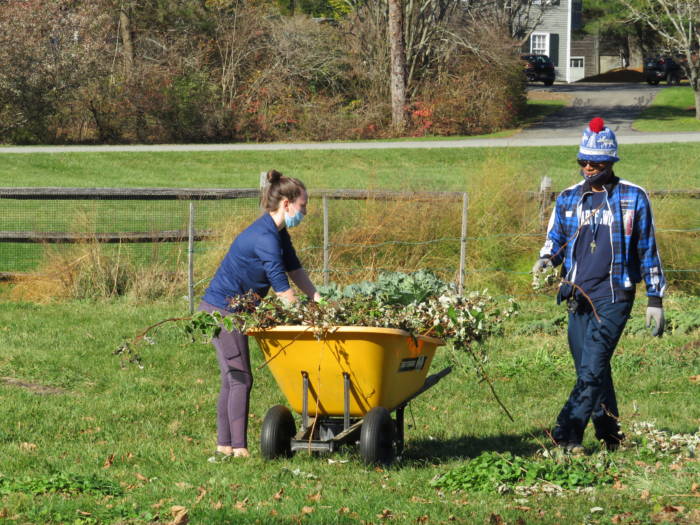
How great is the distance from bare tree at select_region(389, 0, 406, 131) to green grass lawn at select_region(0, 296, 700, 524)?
19.9 meters

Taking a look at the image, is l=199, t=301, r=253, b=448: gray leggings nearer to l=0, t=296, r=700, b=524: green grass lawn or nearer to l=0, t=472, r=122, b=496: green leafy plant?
l=0, t=296, r=700, b=524: green grass lawn

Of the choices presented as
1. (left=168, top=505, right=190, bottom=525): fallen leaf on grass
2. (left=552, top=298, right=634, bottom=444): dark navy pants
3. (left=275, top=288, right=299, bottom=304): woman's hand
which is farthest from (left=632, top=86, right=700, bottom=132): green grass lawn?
(left=168, top=505, right=190, bottom=525): fallen leaf on grass

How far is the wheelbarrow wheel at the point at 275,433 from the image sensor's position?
6.39 metres

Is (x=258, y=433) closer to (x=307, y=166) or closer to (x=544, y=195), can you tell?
(x=544, y=195)

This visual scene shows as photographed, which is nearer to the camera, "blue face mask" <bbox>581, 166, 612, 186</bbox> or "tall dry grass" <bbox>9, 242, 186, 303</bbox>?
"blue face mask" <bbox>581, 166, 612, 186</bbox>

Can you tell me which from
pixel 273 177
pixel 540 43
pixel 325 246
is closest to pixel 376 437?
pixel 273 177

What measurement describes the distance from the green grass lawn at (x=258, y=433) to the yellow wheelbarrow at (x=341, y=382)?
162 millimetres

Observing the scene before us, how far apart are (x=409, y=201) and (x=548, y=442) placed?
6661 mm

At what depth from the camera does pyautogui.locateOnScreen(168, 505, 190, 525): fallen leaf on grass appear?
5117mm

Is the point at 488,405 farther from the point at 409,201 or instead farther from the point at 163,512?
the point at 409,201

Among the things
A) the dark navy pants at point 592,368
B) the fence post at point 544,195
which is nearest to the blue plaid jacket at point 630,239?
the dark navy pants at point 592,368

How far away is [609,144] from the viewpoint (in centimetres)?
639

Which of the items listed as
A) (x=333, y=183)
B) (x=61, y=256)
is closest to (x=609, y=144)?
(x=61, y=256)

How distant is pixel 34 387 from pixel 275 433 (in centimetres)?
334
